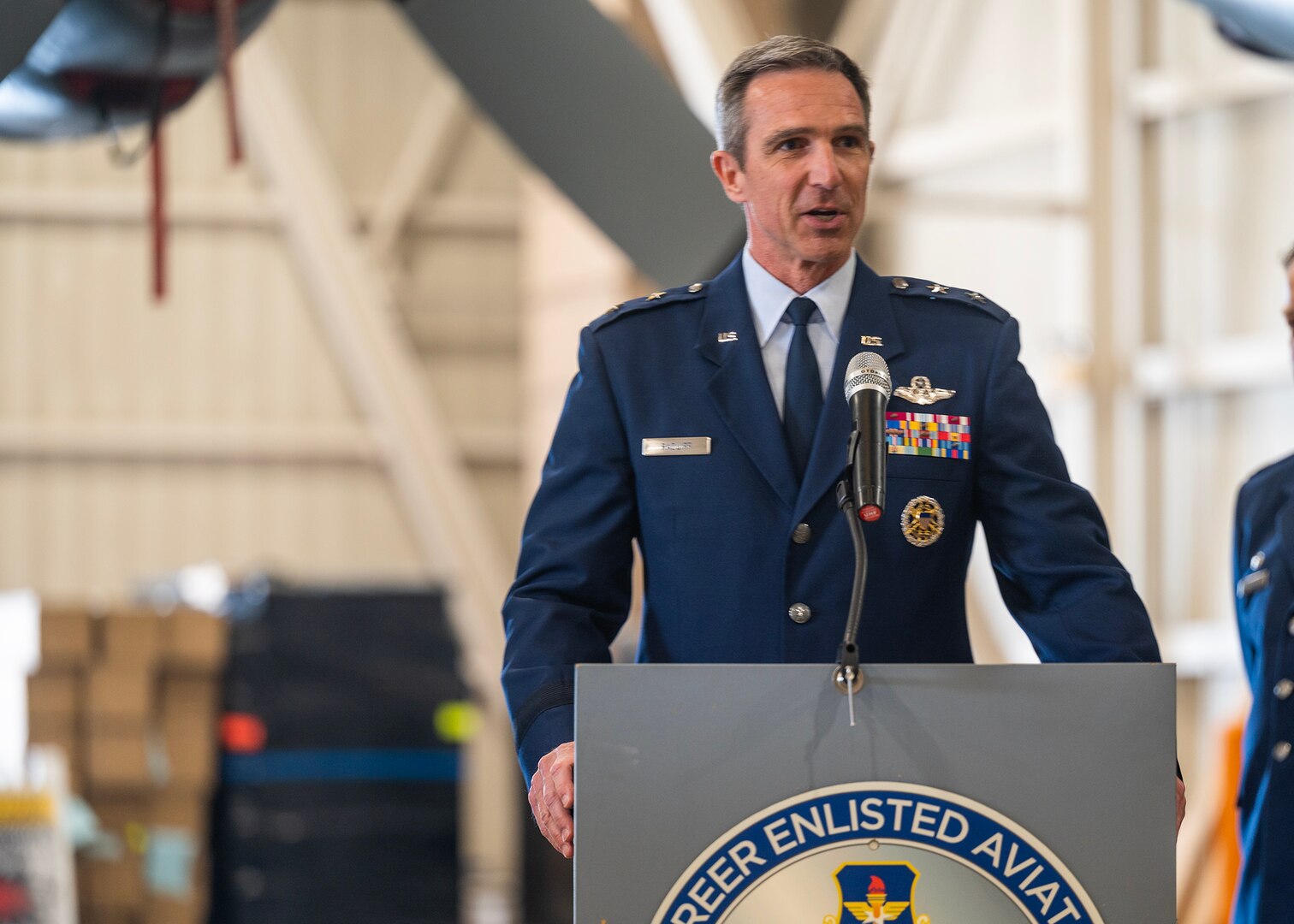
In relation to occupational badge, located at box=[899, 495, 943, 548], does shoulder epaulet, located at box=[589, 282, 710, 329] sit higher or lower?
higher

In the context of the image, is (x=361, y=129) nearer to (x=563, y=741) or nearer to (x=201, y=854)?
(x=201, y=854)

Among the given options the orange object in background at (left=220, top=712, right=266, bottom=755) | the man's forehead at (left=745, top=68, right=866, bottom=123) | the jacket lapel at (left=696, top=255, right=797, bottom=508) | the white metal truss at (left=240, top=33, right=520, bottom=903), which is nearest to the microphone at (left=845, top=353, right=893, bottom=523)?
the jacket lapel at (left=696, top=255, right=797, bottom=508)

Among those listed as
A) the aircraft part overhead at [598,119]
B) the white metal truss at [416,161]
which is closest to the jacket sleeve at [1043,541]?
the aircraft part overhead at [598,119]

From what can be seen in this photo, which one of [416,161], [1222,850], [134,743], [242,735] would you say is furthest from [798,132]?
[416,161]

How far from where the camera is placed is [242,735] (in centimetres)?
691

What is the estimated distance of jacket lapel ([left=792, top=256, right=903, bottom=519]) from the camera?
1.62 m

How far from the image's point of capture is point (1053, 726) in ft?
4.37

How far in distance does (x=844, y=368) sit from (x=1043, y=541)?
0.25 meters

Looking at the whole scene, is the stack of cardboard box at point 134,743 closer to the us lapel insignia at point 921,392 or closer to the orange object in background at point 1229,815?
the orange object in background at point 1229,815

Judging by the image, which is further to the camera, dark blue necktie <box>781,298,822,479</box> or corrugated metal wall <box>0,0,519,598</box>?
corrugated metal wall <box>0,0,519,598</box>

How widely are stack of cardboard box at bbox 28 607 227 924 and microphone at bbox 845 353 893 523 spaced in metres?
5.72

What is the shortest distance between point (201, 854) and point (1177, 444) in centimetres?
420

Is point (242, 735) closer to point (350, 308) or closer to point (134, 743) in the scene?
point (134, 743)

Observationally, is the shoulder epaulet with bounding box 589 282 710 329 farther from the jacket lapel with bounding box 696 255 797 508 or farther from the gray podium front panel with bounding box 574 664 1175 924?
the gray podium front panel with bounding box 574 664 1175 924
